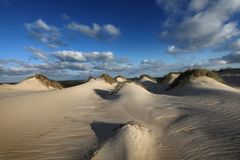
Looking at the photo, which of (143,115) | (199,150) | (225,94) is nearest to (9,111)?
(143,115)

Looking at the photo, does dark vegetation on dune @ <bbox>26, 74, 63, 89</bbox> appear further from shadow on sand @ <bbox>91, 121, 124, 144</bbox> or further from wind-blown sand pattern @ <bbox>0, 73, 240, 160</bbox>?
shadow on sand @ <bbox>91, 121, 124, 144</bbox>

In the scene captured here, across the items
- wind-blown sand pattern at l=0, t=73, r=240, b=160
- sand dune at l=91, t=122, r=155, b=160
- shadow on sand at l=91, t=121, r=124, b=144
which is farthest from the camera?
shadow on sand at l=91, t=121, r=124, b=144

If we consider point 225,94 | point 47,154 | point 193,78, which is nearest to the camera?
point 47,154

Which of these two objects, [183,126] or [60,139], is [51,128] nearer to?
[60,139]

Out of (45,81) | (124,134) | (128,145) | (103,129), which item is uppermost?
(45,81)

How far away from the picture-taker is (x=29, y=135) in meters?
7.55

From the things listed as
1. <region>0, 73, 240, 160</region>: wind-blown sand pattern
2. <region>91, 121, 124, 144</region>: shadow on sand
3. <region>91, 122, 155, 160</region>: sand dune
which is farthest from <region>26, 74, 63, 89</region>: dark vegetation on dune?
<region>91, 122, 155, 160</region>: sand dune

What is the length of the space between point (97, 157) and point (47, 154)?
125cm

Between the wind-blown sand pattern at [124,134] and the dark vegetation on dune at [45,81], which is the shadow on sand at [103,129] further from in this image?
the dark vegetation on dune at [45,81]

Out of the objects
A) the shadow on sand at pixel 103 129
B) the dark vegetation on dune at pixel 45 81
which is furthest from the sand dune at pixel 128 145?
the dark vegetation on dune at pixel 45 81

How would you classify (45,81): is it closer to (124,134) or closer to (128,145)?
(124,134)

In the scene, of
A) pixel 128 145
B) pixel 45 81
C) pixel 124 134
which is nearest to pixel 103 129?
pixel 124 134

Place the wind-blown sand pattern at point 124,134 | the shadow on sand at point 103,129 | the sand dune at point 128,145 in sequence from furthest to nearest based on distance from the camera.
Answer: the shadow on sand at point 103,129 → the wind-blown sand pattern at point 124,134 → the sand dune at point 128,145

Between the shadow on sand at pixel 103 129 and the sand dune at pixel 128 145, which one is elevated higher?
the sand dune at pixel 128 145
